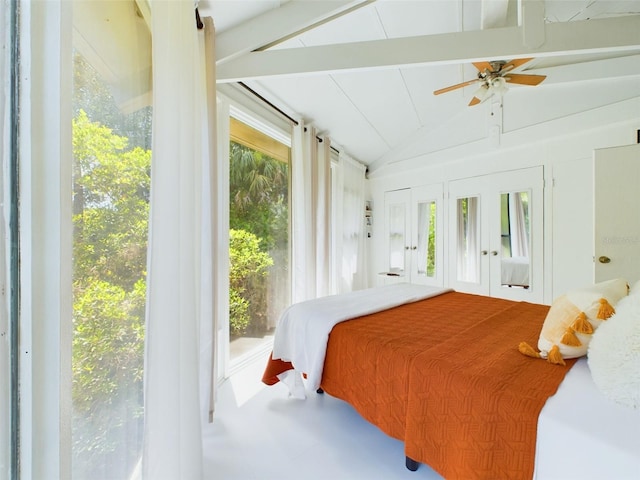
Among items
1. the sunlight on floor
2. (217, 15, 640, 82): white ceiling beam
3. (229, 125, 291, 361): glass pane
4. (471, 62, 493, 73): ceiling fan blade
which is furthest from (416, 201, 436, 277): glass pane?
the sunlight on floor

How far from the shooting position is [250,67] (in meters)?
1.75

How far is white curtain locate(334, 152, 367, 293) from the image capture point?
3.70 meters

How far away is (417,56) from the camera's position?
1.69m

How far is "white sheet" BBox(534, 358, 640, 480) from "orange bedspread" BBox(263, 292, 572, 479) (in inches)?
1.5

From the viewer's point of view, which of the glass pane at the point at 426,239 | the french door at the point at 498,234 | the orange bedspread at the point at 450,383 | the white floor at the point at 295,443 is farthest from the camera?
the glass pane at the point at 426,239

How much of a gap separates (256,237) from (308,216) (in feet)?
1.87

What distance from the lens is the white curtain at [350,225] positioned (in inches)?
146

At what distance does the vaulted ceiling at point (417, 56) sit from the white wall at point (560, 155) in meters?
0.09

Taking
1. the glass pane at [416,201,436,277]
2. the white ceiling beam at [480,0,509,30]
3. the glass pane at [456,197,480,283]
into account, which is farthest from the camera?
the glass pane at [416,201,436,277]

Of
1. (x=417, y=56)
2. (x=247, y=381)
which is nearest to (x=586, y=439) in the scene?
(x=417, y=56)

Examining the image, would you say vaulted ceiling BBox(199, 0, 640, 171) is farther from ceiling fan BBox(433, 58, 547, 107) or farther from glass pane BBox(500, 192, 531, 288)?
glass pane BBox(500, 192, 531, 288)

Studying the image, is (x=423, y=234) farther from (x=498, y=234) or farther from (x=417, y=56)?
(x=417, y=56)

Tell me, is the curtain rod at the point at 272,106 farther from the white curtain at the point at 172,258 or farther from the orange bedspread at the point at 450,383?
the orange bedspread at the point at 450,383

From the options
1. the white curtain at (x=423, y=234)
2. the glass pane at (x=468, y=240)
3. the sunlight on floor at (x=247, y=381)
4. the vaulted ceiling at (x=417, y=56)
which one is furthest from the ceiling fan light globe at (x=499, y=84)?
the sunlight on floor at (x=247, y=381)
